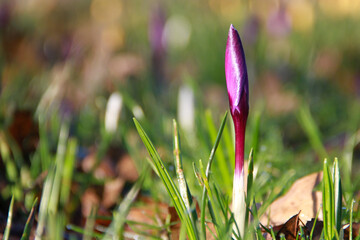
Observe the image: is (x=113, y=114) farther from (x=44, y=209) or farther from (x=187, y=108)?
(x=44, y=209)

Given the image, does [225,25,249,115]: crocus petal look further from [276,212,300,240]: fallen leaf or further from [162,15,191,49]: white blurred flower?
[162,15,191,49]: white blurred flower

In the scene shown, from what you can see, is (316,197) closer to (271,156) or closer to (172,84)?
(271,156)

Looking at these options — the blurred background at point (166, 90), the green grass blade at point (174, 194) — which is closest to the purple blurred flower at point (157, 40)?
the blurred background at point (166, 90)

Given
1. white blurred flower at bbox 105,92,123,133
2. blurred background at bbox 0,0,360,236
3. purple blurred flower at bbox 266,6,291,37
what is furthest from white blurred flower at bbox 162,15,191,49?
white blurred flower at bbox 105,92,123,133

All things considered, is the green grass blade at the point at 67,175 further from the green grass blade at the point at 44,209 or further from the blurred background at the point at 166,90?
the green grass blade at the point at 44,209

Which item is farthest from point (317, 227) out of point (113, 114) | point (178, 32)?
point (178, 32)
